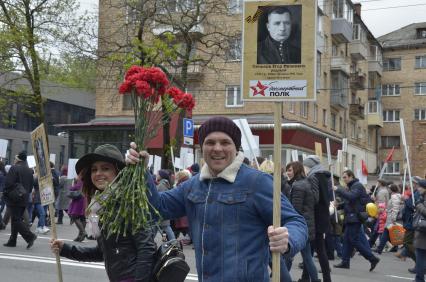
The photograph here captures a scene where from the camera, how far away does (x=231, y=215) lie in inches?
132

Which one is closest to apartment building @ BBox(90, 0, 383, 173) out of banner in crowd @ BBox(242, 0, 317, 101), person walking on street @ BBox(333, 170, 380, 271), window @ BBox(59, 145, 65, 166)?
person walking on street @ BBox(333, 170, 380, 271)

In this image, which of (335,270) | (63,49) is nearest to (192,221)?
(335,270)

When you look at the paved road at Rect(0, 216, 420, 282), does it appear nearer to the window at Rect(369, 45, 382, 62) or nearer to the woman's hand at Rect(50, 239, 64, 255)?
the woman's hand at Rect(50, 239, 64, 255)

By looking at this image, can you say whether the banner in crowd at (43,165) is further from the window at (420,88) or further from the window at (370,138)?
the window at (420,88)

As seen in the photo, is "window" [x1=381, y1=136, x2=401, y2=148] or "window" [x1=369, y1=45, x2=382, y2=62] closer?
"window" [x1=369, y1=45, x2=382, y2=62]

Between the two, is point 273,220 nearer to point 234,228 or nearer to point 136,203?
point 234,228

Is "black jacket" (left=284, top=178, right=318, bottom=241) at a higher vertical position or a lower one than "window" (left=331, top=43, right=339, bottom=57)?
lower

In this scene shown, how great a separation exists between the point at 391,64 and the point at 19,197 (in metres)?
53.7

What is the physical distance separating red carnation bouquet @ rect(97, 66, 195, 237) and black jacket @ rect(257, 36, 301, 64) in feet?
2.07

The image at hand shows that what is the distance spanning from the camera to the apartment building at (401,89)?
2303 inches

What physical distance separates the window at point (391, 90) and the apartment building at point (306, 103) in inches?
58.3

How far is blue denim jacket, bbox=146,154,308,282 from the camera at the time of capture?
3.32 m

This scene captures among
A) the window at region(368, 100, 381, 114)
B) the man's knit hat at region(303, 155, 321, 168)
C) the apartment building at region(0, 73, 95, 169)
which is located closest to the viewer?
the man's knit hat at region(303, 155, 321, 168)

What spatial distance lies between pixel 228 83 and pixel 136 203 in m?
32.3
